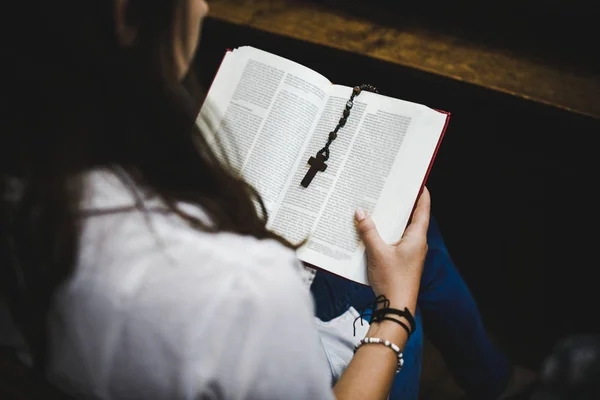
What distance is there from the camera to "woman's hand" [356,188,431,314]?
0.73 m

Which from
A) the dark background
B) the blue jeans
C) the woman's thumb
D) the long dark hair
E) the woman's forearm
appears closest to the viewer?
the long dark hair

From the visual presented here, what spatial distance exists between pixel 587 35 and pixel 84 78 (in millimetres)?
1176

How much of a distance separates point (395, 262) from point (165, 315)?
443 millimetres

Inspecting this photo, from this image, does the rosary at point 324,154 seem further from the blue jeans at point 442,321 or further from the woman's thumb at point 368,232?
→ the blue jeans at point 442,321

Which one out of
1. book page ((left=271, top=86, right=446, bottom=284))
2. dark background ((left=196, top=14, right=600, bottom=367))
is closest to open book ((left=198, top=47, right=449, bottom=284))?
book page ((left=271, top=86, right=446, bottom=284))

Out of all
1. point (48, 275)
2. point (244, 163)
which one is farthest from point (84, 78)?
point (244, 163)

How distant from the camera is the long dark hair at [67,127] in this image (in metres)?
0.38

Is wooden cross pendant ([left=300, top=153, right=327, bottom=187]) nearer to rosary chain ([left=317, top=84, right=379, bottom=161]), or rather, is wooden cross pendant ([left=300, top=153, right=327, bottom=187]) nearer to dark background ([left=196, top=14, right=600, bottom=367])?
rosary chain ([left=317, top=84, right=379, bottom=161])

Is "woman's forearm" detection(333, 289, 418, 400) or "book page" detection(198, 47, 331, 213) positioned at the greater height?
"book page" detection(198, 47, 331, 213)

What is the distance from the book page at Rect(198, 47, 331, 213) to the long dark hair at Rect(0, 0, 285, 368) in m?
0.37

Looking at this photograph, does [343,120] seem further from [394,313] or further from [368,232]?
[394,313]

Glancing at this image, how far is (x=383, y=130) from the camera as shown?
81cm

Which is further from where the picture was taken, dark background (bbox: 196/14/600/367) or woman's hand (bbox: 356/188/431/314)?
dark background (bbox: 196/14/600/367)

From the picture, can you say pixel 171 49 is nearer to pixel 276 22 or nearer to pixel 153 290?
pixel 153 290
